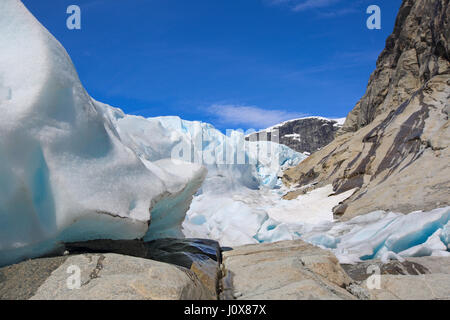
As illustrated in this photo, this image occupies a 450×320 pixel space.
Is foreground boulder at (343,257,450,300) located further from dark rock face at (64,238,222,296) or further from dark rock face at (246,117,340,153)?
dark rock face at (246,117,340,153)

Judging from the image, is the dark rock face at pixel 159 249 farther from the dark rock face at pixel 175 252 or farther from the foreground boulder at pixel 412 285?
the foreground boulder at pixel 412 285

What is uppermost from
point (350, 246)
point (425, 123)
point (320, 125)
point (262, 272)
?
point (320, 125)

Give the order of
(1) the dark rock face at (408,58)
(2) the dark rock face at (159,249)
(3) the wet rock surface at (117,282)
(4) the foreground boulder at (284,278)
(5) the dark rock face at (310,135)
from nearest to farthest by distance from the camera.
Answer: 1. (3) the wet rock surface at (117,282)
2. (4) the foreground boulder at (284,278)
3. (2) the dark rock face at (159,249)
4. (1) the dark rock face at (408,58)
5. (5) the dark rock face at (310,135)

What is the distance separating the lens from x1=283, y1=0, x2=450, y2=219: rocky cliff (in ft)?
21.1

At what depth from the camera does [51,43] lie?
2.57 metres

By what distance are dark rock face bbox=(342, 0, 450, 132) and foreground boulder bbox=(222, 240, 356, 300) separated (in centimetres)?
1100

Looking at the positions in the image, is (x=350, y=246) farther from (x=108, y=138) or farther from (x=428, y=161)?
(x=108, y=138)

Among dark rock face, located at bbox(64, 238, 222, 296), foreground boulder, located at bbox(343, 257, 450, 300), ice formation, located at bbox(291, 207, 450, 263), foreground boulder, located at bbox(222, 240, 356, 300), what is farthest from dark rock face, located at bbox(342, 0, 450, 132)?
dark rock face, located at bbox(64, 238, 222, 296)

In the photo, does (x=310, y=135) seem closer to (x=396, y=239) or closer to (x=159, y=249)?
(x=396, y=239)

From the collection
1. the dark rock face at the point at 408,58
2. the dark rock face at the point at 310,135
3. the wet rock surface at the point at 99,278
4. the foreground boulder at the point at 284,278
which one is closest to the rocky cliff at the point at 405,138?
the dark rock face at the point at 408,58

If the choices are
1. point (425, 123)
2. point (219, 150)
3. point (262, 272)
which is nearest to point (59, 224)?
point (262, 272)

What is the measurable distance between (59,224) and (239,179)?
1125 cm

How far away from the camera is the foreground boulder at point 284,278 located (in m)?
2.10

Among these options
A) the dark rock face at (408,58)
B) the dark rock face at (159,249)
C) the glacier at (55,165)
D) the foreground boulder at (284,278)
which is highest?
the dark rock face at (408,58)
